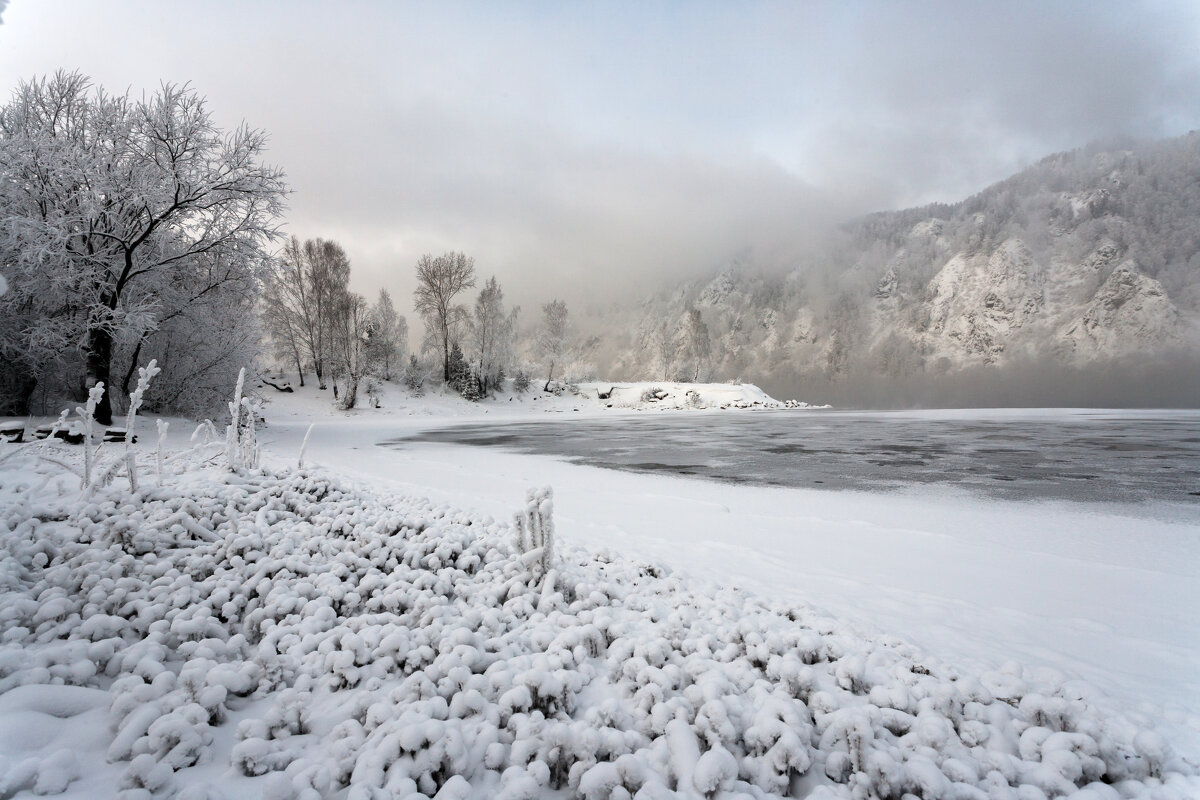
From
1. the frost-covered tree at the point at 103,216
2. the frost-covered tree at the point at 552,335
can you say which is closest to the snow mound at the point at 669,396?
the frost-covered tree at the point at 552,335

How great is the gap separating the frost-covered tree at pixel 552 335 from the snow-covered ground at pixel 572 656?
159ft

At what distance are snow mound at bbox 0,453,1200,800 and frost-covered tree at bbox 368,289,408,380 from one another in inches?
Answer: 1530

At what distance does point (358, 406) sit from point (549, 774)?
120 ft

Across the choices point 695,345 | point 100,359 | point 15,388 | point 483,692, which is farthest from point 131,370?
point 695,345

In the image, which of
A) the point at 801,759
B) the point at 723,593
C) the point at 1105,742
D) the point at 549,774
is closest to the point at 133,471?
the point at 549,774

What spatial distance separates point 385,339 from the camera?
42.8m

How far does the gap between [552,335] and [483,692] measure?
52184 millimetres

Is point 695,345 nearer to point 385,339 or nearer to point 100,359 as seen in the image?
point 385,339

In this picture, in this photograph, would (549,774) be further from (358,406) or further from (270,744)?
(358,406)

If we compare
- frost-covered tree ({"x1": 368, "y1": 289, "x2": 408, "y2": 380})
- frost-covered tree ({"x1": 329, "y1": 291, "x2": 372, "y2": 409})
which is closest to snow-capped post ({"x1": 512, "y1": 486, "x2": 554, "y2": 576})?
frost-covered tree ({"x1": 329, "y1": 291, "x2": 372, "y2": 409})

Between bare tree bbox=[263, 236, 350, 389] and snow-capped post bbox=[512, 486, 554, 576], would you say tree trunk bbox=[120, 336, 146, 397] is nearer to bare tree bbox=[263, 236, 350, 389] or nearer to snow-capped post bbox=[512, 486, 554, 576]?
snow-capped post bbox=[512, 486, 554, 576]

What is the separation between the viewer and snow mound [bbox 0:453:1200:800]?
211cm

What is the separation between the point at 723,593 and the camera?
4.07 m

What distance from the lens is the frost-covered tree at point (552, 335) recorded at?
5375 centimetres
